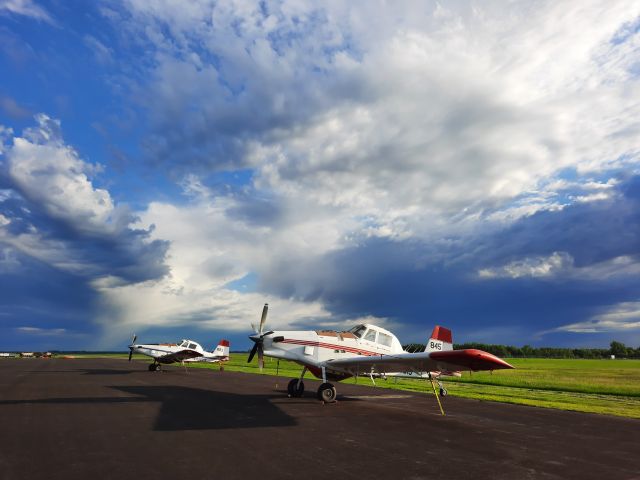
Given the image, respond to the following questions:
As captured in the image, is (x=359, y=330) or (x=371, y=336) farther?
(x=359, y=330)

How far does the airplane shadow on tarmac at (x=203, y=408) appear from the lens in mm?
11695

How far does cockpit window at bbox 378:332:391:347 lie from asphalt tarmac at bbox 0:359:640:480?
10.6 feet

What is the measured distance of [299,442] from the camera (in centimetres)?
951

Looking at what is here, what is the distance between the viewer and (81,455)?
803 cm

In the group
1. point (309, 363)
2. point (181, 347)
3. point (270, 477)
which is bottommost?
point (270, 477)

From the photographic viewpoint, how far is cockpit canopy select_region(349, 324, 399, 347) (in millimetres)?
18328

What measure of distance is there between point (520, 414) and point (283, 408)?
970cm

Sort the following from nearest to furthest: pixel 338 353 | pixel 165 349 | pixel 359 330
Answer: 1. pixel 338 353
2. pixel 359 330
3. pixel 165 349

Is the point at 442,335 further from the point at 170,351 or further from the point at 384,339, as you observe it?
the point at 170,351

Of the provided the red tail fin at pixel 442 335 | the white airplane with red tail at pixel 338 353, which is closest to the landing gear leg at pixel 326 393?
the white airplane with red tail at pixel 338 353

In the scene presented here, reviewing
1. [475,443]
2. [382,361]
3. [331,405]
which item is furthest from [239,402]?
[475,443]

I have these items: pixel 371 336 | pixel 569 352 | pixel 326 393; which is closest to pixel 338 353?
pixel 326 393

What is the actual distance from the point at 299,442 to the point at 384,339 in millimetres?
9890

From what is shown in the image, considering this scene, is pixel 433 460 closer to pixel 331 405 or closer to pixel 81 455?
pixel 81 455
